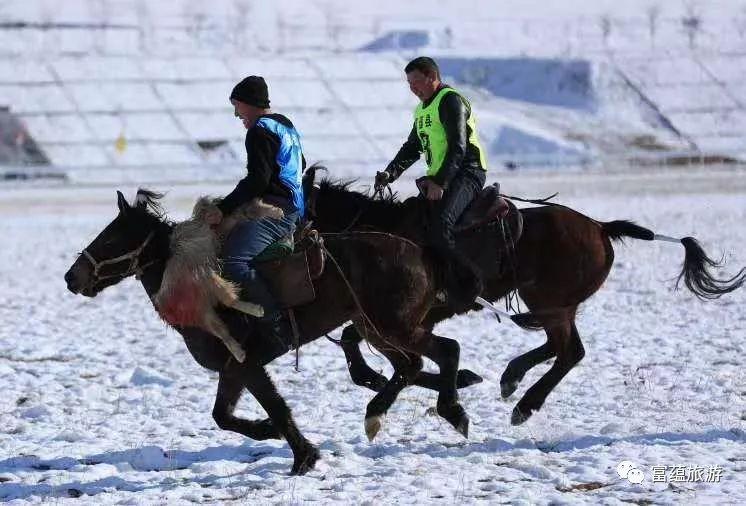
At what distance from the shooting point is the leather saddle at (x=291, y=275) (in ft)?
23.4

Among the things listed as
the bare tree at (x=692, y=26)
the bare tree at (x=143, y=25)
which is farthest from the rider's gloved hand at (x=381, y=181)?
the bare tree at (x=692, y=26)

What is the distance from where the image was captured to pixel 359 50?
217 feet

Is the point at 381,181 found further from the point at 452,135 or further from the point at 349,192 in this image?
the point at 452,135

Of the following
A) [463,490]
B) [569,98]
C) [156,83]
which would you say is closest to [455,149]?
[463,490]

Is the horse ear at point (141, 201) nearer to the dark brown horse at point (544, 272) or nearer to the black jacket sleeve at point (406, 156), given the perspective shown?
the dark brown horse at point (544, 272)

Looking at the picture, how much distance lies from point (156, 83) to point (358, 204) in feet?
153

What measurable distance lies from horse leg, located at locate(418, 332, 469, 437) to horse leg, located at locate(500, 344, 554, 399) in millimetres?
946

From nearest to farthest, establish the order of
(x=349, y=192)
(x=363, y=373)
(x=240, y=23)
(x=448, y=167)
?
(x=448, y=167) → (x=349, y=192) → (x=363, y=373) → (x=240, y=23)

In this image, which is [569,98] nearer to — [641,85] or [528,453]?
[641,85]

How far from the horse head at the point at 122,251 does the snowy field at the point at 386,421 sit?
114cm

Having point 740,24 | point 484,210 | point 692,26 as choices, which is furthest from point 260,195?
point 740,24

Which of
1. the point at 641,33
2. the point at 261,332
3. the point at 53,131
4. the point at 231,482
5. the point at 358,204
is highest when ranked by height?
the point at 641,33

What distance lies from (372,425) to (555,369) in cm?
170

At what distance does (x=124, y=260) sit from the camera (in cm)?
709
